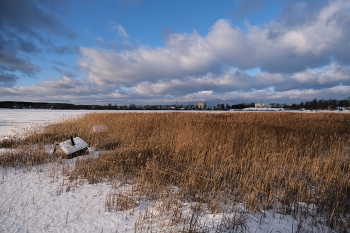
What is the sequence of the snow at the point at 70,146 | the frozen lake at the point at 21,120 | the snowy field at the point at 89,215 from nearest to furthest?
the snowy field at the point at 89,215 < the snow at the point at 70,146 < the frozen lake at the point at 21,120

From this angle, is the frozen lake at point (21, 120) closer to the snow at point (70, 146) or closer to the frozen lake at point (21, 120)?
the frozen lake at point (21, 120)

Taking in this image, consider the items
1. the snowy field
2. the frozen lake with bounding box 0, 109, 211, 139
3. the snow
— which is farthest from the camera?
the frozen lake with bounding box 0, 109, 211, 139

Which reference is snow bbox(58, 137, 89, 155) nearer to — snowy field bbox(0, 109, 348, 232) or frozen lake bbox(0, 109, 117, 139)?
snowy field bbox(0, 109, 348, 232)

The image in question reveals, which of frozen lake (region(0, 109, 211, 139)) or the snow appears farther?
frozen lake (region(0, 109, 211, 139))

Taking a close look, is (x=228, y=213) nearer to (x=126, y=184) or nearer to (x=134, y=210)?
(x=134, y=210)

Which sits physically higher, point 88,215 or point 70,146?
point 70,146

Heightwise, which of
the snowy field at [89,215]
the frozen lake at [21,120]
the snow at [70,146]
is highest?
the snow at [70,146]

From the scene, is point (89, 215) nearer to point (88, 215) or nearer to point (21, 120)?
point (88, 215)

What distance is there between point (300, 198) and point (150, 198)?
2931mm

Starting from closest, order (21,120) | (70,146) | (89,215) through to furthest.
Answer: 1. (89,215)
2. (70,146)
3. (21,120)

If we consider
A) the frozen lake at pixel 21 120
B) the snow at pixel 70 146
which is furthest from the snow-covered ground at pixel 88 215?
the frozen lake at pixel 21 120

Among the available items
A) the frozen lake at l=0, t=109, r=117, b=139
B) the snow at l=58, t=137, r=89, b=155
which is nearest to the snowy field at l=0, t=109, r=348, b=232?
the snow at l=58, t=137, r=89, b=155

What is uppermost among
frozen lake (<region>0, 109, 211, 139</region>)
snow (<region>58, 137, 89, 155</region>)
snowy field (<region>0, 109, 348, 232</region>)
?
snow (<region>58, 137, 89, 155</region>)

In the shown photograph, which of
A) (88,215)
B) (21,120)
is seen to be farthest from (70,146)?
(21,120)
